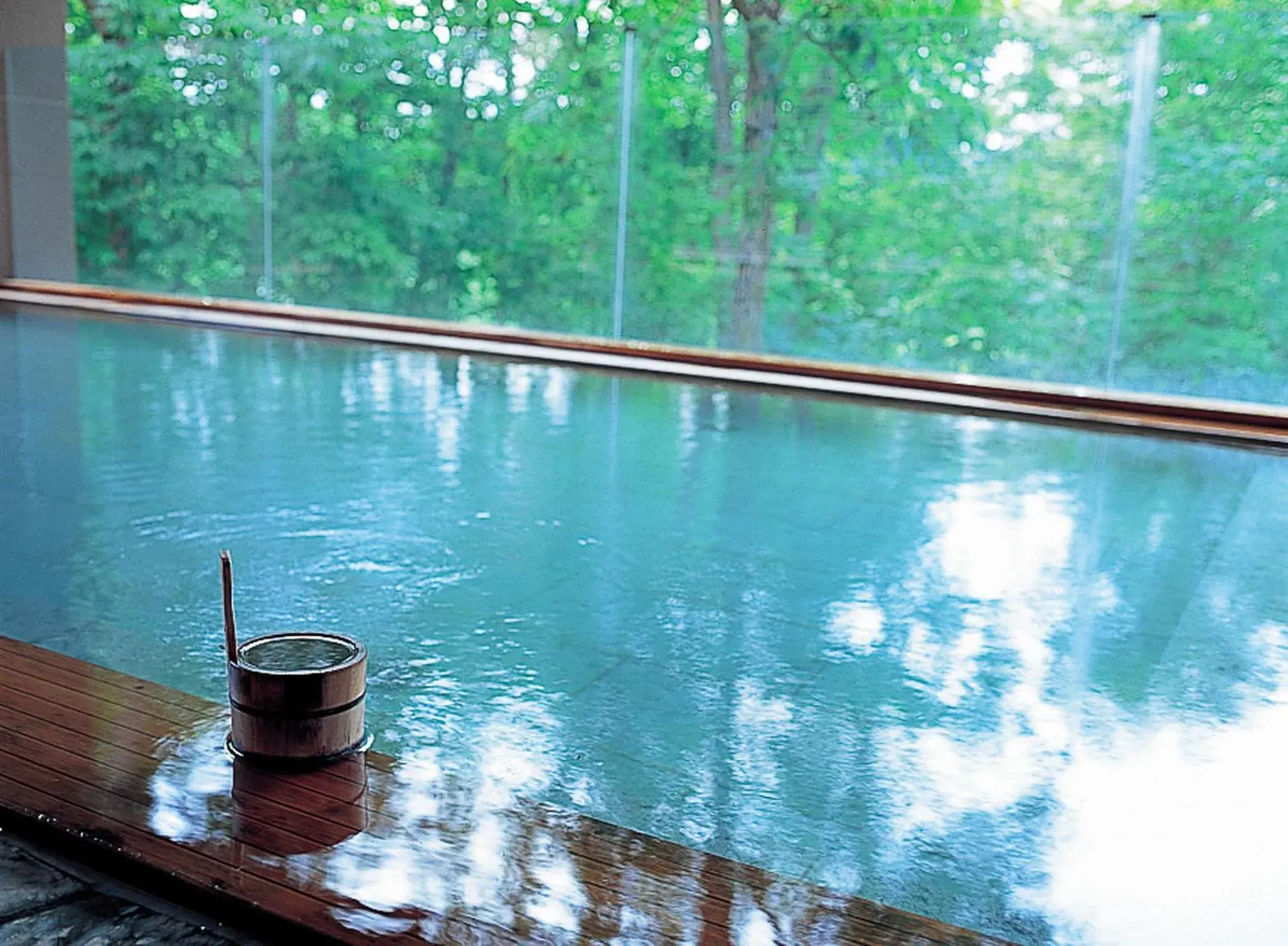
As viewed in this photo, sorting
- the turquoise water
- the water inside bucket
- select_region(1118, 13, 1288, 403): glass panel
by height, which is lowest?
the turquoise water

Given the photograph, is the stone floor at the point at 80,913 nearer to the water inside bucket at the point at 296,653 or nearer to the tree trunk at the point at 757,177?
the water inside bucket at the point at 296,653

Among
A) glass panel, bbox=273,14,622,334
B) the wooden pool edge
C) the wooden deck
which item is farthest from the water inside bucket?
glass panel, bbox=273,14,622,334

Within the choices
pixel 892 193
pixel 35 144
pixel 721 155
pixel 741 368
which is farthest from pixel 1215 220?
pixel 35 144

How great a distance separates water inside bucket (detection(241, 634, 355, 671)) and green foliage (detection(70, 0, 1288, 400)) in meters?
5.70

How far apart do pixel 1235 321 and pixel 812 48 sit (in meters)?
2.72

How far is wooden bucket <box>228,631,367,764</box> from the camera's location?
1.91 meters

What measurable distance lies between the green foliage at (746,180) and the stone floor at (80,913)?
610cm

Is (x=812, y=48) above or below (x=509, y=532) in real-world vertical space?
above

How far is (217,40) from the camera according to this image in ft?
30.8

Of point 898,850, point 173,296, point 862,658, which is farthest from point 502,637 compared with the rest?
point 173,296

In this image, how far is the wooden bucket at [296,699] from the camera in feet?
6.25

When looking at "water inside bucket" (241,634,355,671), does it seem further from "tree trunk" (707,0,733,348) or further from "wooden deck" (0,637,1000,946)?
"tree trunk" (707,0,733,348)

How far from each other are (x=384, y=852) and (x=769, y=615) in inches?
61.1

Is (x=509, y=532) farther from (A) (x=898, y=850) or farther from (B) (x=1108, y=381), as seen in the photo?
(B) (x=1108, y=381)
